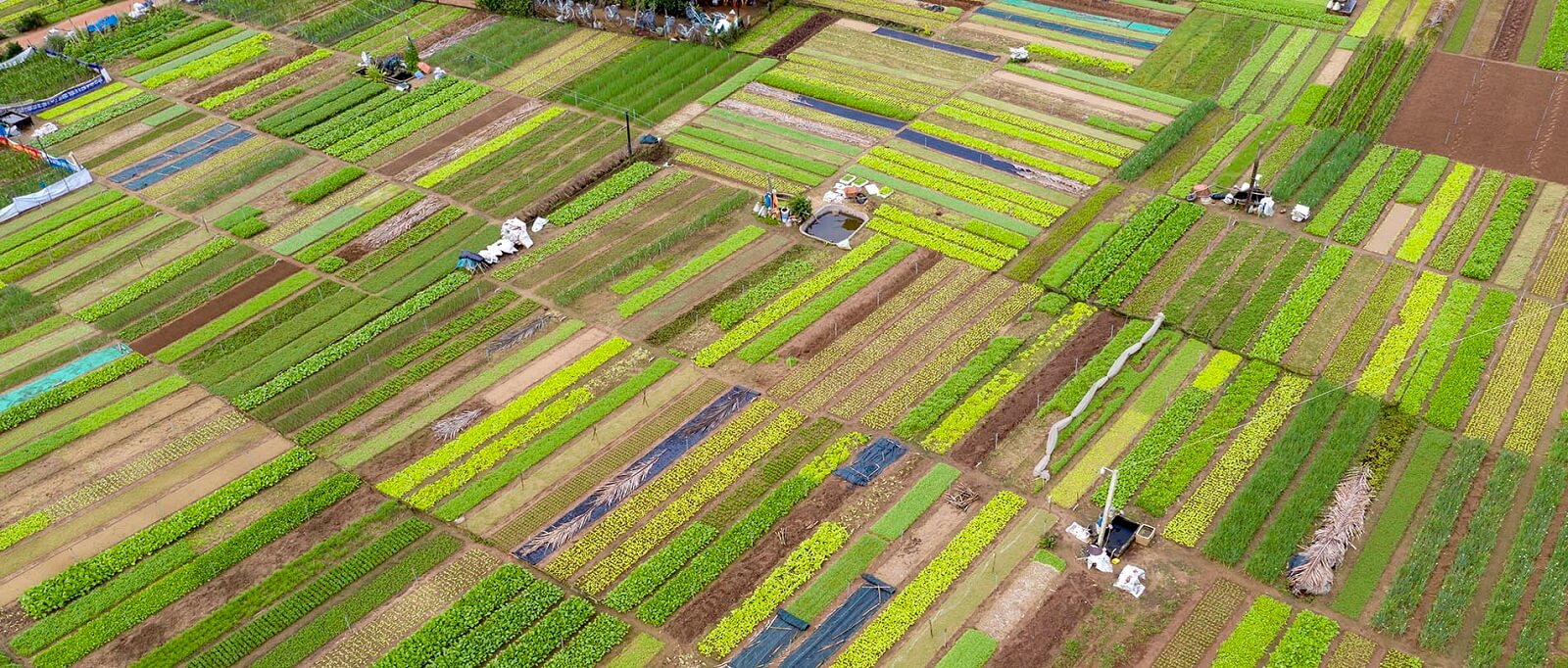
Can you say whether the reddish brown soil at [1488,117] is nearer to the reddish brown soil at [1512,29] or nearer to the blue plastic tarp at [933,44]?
→ the reddish brown soil at [1512,29]

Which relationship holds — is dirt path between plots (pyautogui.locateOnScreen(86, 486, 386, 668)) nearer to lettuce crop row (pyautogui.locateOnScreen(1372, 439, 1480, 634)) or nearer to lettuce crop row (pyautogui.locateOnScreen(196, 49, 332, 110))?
lettuce crop row (pyautogui.locateOnScreen(1372, 439, 1480, 634))

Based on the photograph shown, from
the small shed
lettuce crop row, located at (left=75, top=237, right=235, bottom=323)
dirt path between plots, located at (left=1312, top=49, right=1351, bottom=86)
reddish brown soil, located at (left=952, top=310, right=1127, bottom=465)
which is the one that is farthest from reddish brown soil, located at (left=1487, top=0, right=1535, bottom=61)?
the small shed

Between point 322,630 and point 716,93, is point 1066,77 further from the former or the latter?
point 322,630

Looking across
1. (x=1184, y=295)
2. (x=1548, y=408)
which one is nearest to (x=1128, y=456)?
(x=1184, y=295)

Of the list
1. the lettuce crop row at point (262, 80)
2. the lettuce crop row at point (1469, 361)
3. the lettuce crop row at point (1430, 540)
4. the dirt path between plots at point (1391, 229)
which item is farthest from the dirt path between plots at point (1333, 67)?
the lettuce crop row at point (262, 80)

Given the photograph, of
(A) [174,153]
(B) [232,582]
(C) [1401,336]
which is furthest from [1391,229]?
(A) [174,153]

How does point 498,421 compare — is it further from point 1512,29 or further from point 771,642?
point 1512,29

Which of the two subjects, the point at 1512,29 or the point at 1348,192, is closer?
the point at 1348,192

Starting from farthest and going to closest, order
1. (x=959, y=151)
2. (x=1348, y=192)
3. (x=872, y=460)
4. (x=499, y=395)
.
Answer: (x=959, y=151) < (x=1348, y=192) < (x=499, y=395) < (x=872, y=460)
